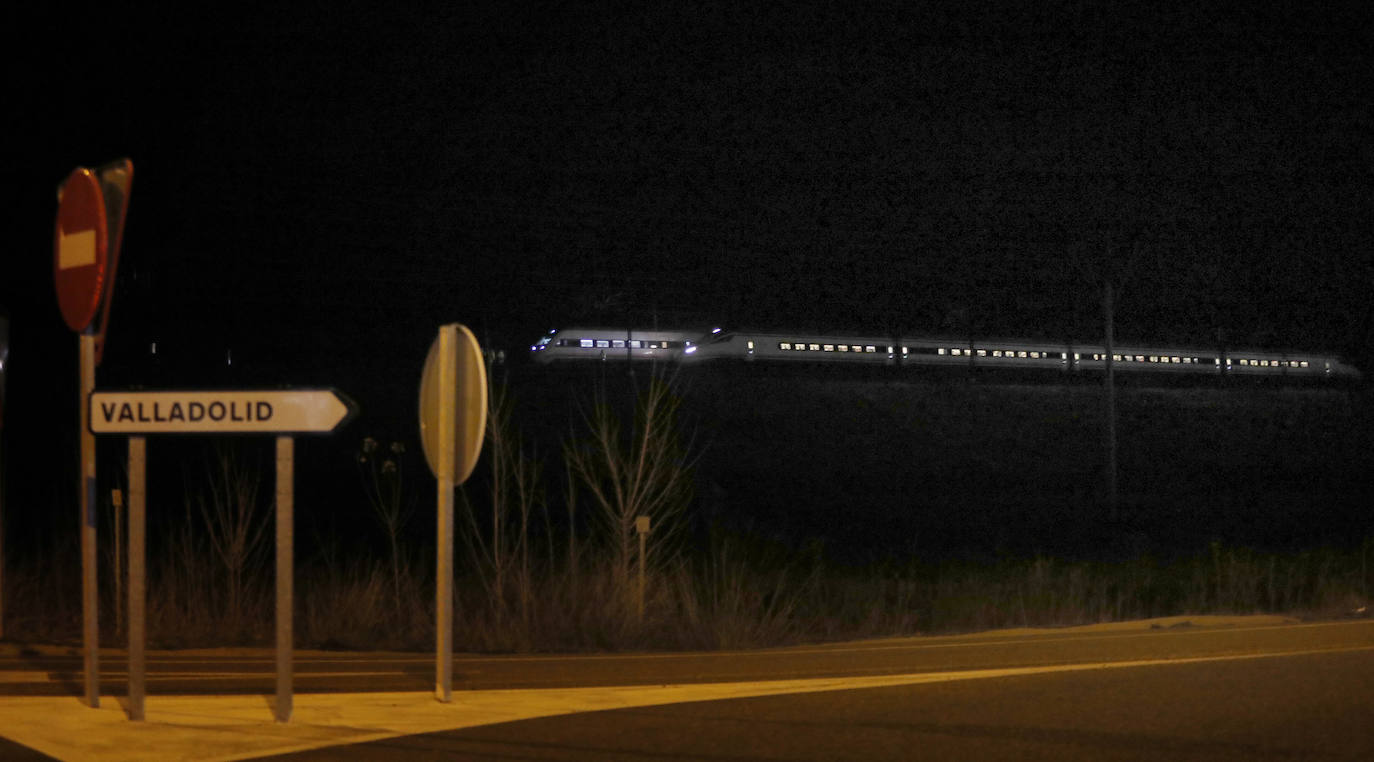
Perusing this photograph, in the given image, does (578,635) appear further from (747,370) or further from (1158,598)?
(747,370)

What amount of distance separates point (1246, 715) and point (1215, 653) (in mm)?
4075

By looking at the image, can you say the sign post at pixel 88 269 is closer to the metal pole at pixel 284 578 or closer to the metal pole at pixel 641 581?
the metal pole at pixel 284 578

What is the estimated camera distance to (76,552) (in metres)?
23.5

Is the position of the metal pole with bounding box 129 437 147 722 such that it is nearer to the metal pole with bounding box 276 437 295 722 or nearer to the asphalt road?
the metal pole with bounding box 276 437 295 722

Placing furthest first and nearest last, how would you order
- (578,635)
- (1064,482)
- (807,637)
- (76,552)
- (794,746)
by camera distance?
(1064,482)
(76,552)
(807,637)
(578,635)
(794,746)

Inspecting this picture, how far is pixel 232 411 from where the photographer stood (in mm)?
8227

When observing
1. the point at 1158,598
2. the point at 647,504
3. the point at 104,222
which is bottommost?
the point at 1158,598

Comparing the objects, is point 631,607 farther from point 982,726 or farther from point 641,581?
point 982,726

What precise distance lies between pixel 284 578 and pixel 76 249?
2.40m

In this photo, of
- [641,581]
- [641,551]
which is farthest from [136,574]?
[641,551]

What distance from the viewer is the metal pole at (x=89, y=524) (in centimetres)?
863

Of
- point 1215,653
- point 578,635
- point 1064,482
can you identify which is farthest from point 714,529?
point 1064,482

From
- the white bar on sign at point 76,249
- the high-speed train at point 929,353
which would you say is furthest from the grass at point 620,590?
the high-speed train at point 929,353

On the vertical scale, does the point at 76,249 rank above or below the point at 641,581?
above
